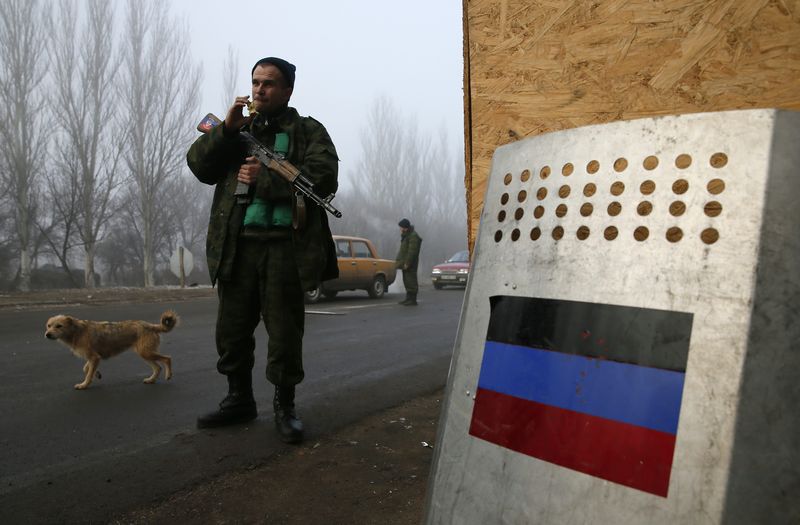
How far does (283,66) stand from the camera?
9.30 ft

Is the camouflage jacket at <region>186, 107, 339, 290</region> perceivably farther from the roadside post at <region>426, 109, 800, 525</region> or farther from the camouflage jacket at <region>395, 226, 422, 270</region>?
the camouflage jacket at <region>395, 226, 422, 270</region>

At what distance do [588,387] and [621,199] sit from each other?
293 millimetres

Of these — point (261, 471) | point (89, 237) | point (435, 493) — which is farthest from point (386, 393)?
point (89, 237)

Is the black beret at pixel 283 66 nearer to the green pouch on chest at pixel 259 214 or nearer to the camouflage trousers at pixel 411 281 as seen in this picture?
→ the green pouch on chest at pixel 259 214

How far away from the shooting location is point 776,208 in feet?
2.42

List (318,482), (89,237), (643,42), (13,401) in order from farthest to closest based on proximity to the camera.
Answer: (89,237) < (13,401) < (318,482) < (643,42)

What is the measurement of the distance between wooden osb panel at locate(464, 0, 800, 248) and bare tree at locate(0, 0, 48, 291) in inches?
852

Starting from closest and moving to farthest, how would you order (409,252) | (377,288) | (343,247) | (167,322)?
(167,322)
(409,252)
(343,247)
(377,288)

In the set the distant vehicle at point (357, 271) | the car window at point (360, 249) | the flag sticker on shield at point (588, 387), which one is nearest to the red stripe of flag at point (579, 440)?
the flag sticker on shield at point (588, 387)

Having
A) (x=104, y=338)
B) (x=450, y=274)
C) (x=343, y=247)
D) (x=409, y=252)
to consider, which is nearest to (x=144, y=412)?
(x=104, y=338)

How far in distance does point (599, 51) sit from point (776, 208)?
123 centimetres

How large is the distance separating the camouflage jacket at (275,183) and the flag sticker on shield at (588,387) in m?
1.89

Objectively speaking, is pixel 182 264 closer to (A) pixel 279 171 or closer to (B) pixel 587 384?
(A) pixel 279 171

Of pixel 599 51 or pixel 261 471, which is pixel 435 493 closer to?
pixel 599 51
